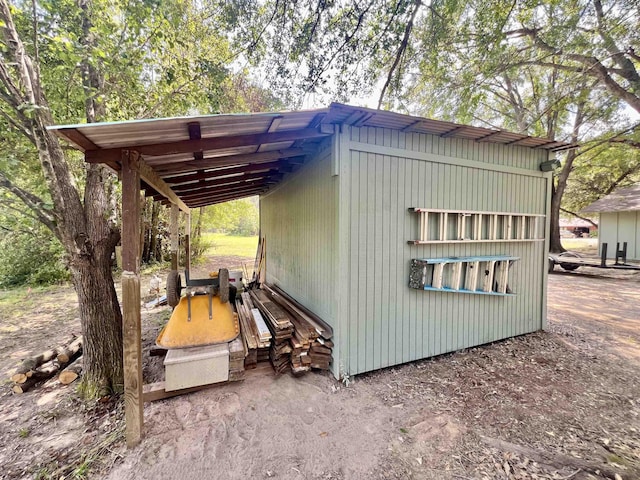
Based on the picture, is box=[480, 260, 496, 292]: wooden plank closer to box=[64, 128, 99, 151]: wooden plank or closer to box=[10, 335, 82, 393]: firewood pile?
box=[64, 128, 99, 151]: wooden plank

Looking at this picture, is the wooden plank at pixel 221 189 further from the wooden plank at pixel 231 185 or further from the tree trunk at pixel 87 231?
the tree trunk at pixel 87 231

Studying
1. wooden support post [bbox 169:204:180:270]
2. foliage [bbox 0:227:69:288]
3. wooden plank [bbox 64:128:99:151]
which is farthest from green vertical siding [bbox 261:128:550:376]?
foliage [bbox 0:227:69:288]

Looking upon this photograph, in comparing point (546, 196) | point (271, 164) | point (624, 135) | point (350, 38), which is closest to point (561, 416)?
point (546, 196)

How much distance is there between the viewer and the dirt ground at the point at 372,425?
193 centimetres

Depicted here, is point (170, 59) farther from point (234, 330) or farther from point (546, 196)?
point (546, 196)

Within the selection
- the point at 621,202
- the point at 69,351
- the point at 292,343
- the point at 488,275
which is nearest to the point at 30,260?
the point at 69,351

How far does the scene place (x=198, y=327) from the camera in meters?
2.95

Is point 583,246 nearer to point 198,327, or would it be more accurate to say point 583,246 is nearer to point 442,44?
point 442,44

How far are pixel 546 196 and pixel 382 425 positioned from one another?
14.2ft

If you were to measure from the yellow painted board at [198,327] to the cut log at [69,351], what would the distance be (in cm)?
144

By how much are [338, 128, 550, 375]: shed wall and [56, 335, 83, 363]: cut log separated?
11.2ft

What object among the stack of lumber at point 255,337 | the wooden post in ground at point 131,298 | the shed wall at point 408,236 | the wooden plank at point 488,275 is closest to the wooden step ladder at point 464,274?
the wooden plank at point 488,275

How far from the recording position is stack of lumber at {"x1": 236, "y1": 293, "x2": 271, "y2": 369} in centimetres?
309

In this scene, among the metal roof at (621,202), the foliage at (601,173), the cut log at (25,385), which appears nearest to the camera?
the cut log at (25,385)
